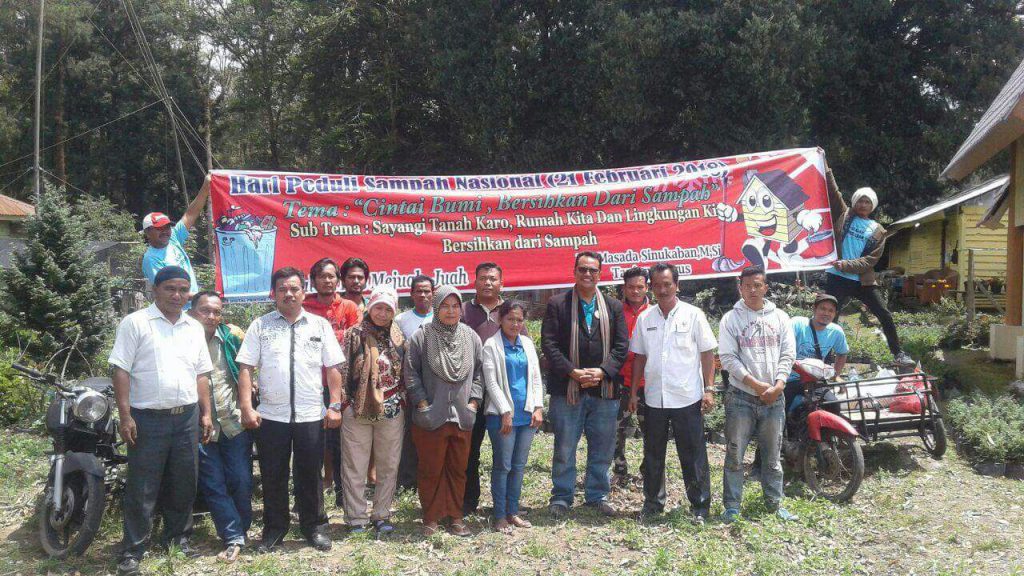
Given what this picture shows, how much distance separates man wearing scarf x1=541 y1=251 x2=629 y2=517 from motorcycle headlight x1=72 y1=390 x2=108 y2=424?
2885 millimetres

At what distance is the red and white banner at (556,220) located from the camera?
676 centimetres

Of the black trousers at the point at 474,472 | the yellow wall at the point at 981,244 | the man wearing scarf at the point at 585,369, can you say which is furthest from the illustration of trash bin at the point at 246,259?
the yellow wall at the point at 981,244

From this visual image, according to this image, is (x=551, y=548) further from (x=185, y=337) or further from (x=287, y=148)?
(x=287, y=148)

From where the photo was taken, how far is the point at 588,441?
5.52 m

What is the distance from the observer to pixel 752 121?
16.0m

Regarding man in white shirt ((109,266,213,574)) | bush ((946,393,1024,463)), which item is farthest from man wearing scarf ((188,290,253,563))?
bush ((946,393,1024,463))

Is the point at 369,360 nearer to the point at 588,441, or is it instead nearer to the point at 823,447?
the point at 588,441

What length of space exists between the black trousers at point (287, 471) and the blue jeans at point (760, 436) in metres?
2.75

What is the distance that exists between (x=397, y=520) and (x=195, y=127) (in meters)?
33.0

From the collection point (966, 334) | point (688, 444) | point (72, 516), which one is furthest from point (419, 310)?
point (966, 334)

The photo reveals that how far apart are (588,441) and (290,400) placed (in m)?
2.13

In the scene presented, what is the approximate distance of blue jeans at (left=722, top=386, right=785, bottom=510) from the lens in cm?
527

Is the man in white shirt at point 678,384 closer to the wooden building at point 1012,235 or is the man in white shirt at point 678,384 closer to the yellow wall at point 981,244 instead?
the wooden building at point 1012,235

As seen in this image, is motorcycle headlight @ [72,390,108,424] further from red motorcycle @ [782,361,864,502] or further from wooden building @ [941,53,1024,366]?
wooden building @ [941,53,1024,366]
